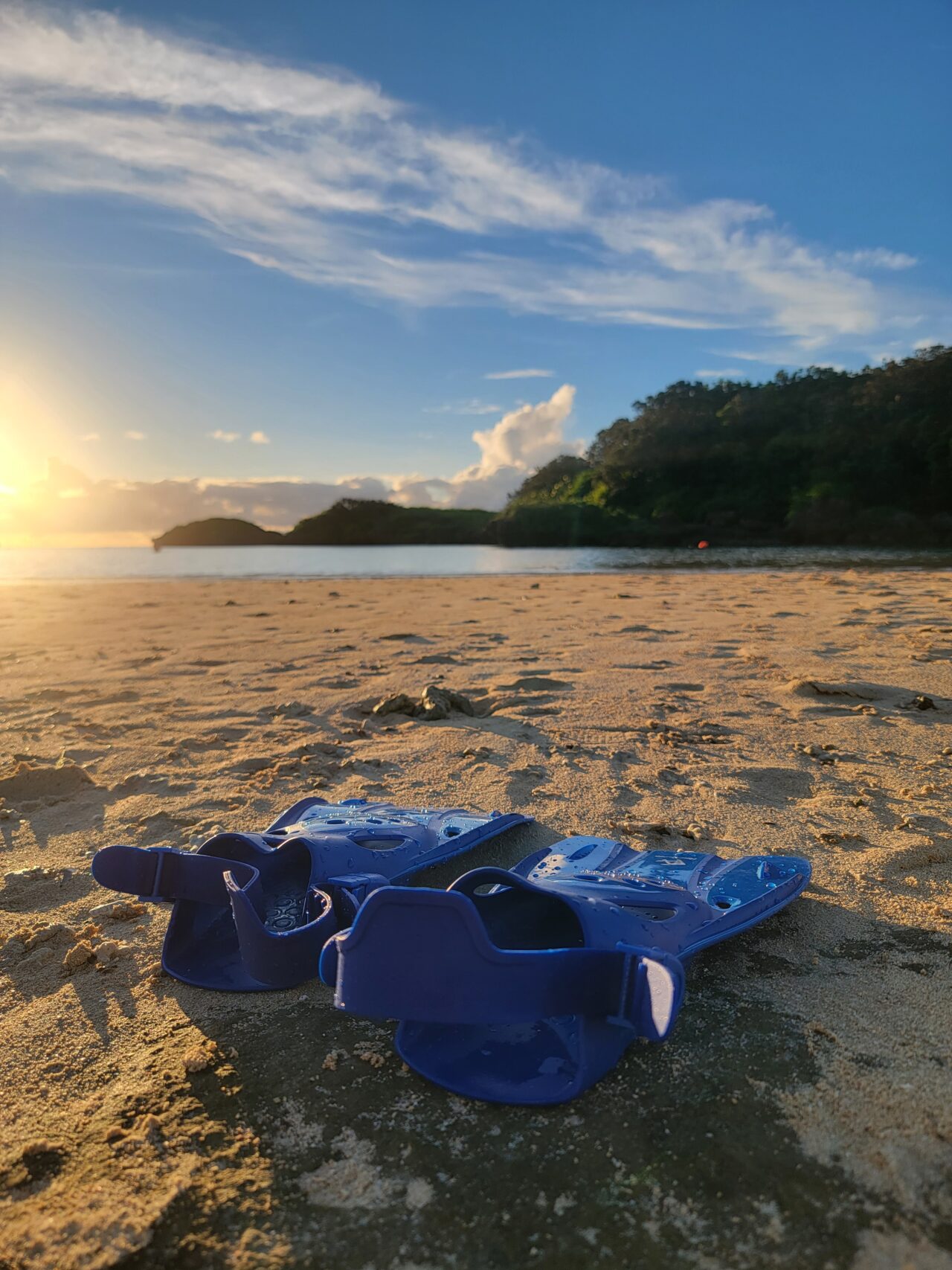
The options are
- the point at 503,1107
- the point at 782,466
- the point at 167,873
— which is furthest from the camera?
the point at 782,466

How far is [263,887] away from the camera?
1.82 m

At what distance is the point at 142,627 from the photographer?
7.70m

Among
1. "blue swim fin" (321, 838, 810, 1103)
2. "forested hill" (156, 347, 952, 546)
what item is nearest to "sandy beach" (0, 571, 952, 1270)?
"blue swim fin" (321, 838, 810, 1103)

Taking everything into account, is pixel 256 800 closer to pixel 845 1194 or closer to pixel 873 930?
pixel 873 930

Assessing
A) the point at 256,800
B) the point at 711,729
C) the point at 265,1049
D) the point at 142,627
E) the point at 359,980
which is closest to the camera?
the point at 359,980

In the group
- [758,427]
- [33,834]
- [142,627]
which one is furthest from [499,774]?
[758,427]

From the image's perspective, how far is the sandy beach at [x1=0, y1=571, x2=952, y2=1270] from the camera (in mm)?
978

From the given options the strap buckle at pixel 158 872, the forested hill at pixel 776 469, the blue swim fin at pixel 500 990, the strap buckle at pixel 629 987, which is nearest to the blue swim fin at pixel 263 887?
the strap buckle at pixel 158 872

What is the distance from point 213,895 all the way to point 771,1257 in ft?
3.97

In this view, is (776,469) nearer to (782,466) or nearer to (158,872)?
(782,466)

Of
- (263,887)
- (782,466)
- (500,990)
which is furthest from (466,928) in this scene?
(782,466)

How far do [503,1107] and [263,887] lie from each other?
33.5 inches

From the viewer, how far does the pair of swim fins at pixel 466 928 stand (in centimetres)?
121

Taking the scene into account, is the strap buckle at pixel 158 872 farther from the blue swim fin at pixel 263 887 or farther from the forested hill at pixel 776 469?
the forested hill at pixel 776 469
